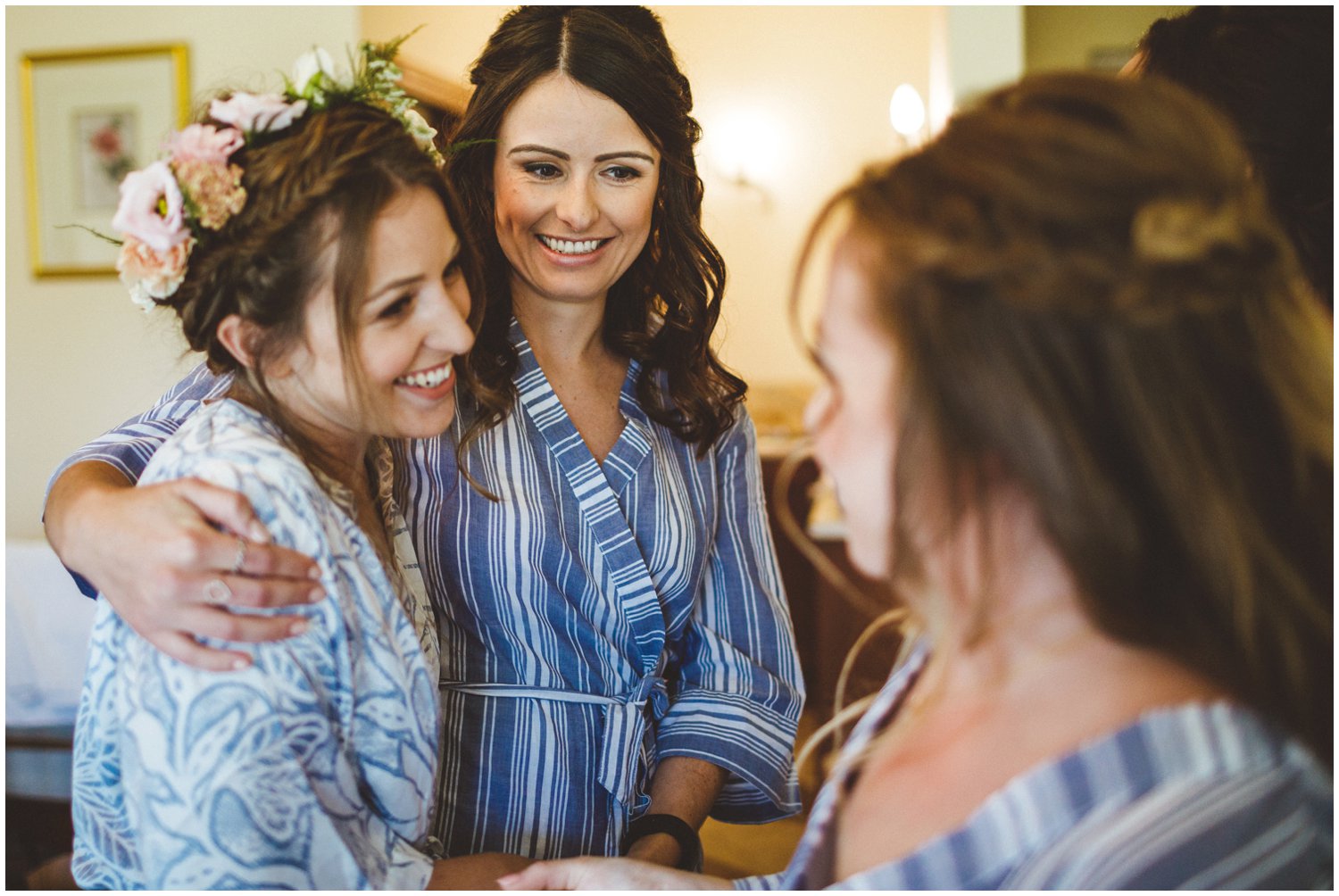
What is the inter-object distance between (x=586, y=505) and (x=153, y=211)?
0.61 meters

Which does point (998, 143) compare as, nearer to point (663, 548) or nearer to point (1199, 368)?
point (1199, 368)

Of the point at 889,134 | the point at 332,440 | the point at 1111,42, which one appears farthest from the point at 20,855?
the point at 889,134

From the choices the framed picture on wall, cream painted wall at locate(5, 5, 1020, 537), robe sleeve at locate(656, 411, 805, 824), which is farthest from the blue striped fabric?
the framed picture on wall

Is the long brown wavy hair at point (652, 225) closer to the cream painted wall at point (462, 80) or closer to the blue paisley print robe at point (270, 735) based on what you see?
the blue paisley print robe at point (270, 735)

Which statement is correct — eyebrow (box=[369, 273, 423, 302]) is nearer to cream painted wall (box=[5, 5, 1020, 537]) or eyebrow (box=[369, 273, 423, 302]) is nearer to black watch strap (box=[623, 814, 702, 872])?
black watch strap (box=[623, 814, 702, 872])

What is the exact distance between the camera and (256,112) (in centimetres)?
108

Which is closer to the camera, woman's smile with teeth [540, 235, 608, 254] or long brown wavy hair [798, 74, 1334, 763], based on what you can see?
long brown wavy hair [798, 74, 1334, 763]

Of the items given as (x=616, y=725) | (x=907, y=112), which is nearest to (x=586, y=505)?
(x=616, y=725)

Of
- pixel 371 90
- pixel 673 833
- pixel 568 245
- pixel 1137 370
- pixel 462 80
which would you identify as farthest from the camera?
pixel 462 80

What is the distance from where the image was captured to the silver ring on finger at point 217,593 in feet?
3.09

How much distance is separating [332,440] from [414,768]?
0.37m

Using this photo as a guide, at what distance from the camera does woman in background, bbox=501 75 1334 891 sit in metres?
0.70

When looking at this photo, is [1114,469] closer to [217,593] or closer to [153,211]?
[217,593]

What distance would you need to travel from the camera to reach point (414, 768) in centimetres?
104
